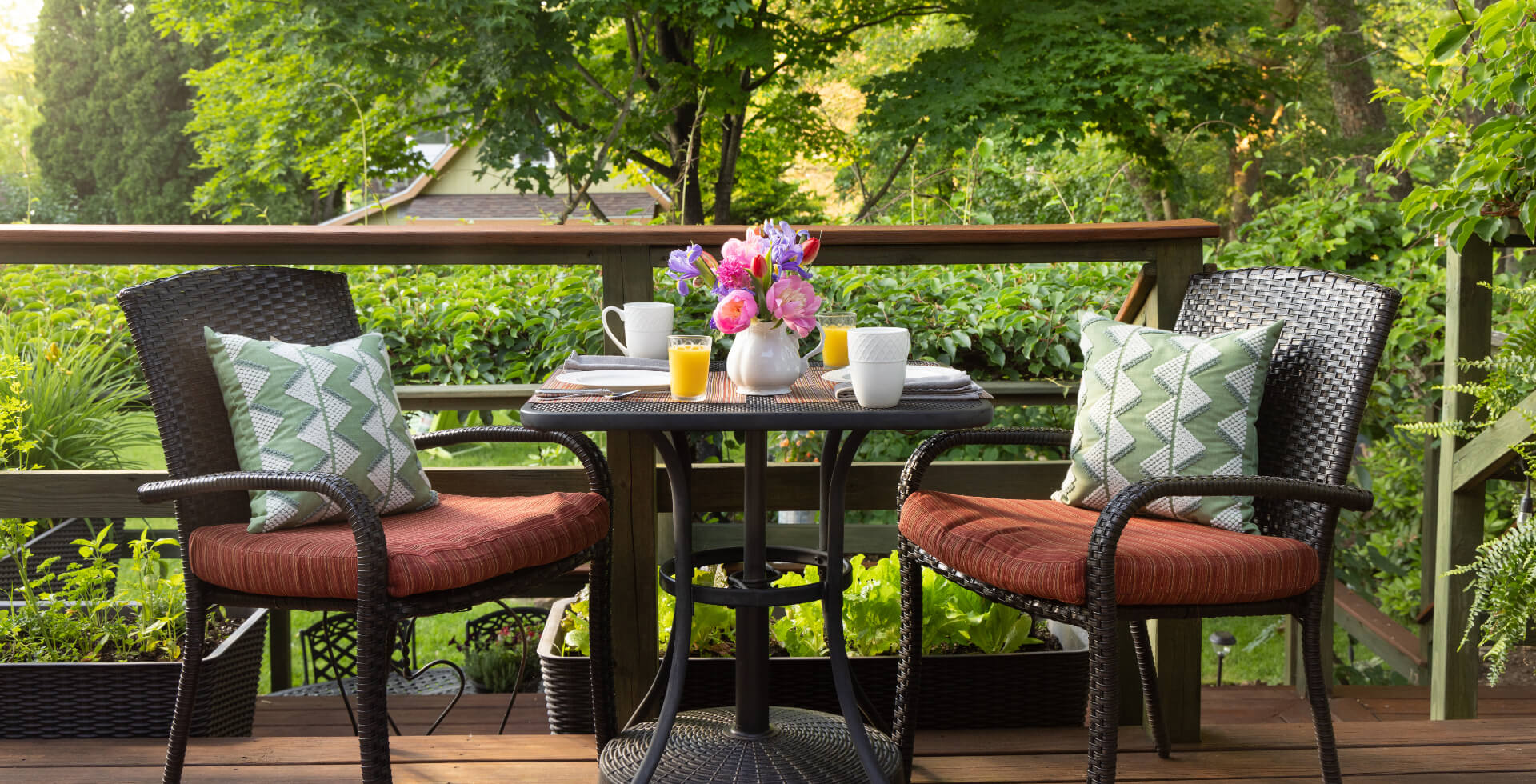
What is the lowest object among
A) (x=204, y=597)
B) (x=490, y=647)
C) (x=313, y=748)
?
(x=490, y=647)

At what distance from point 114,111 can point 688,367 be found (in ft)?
67.6

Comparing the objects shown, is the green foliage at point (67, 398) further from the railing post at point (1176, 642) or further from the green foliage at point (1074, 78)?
the green foliage at point (1074, 78)

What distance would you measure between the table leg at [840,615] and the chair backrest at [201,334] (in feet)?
3.51

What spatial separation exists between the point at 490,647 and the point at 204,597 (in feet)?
6.26

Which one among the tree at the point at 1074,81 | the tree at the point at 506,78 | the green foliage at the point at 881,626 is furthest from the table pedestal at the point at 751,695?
the tree at the point at 1074,81

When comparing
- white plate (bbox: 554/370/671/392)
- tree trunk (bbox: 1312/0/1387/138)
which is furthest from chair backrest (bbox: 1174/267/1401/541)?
tree trunk (bbox: 1312/0/1387/138)

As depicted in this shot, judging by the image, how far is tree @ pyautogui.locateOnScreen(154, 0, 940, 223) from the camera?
5902 millimetres

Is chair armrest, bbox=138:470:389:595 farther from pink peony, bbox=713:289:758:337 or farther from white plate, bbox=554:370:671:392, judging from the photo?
pink peony, bbox=713:289:758:337

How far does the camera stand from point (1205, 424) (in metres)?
1.86

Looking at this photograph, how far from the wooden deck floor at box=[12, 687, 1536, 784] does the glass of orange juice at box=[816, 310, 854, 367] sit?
0.81m

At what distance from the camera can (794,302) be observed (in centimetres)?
173

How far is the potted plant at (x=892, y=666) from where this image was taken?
7.45ft

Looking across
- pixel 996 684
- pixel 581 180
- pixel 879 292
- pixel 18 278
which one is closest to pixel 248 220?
pixel 581 180

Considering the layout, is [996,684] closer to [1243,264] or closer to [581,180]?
[1243,264]
